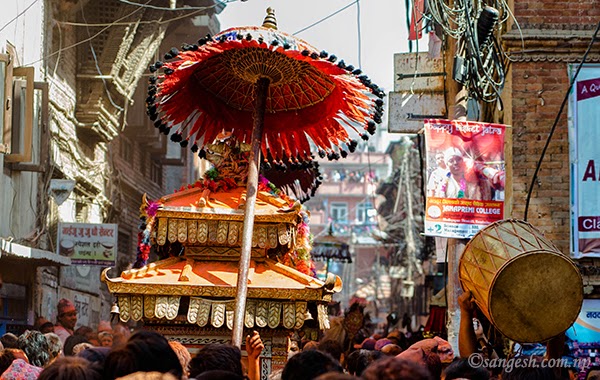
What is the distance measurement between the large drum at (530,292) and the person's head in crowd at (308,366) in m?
2.98

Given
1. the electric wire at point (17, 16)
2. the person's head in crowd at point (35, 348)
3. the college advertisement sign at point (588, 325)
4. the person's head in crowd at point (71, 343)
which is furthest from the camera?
the electric wire at point (17, 16)

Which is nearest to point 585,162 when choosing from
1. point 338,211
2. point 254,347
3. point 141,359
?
point 254,347

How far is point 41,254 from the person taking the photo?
16109 mm

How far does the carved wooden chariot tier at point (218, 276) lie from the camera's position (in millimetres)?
7812

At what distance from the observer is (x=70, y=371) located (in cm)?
491

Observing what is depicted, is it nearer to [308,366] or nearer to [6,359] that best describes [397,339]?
[6,359]

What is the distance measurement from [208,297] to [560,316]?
277 cm

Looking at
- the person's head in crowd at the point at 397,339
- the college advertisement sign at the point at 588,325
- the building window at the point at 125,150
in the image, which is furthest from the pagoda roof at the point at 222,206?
the building window at the point at 125,150

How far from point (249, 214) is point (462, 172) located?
6.48 m

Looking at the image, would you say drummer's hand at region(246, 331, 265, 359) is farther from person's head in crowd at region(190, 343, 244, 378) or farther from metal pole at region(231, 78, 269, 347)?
person's head in crowd at region(190, 343, 244, 378)

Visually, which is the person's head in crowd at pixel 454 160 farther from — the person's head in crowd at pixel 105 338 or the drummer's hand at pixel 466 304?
the drummer's hand at pixel 466 304

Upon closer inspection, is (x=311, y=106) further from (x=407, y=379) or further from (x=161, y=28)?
(x=161, y=28)

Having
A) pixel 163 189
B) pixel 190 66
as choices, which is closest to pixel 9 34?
pixel 190 66

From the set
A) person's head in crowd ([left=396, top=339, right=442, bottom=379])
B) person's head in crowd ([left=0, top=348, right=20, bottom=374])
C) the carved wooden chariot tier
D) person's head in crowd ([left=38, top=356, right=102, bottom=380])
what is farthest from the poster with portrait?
person's head in crowd ([left=38, top=356, right=102, bottom=380])
